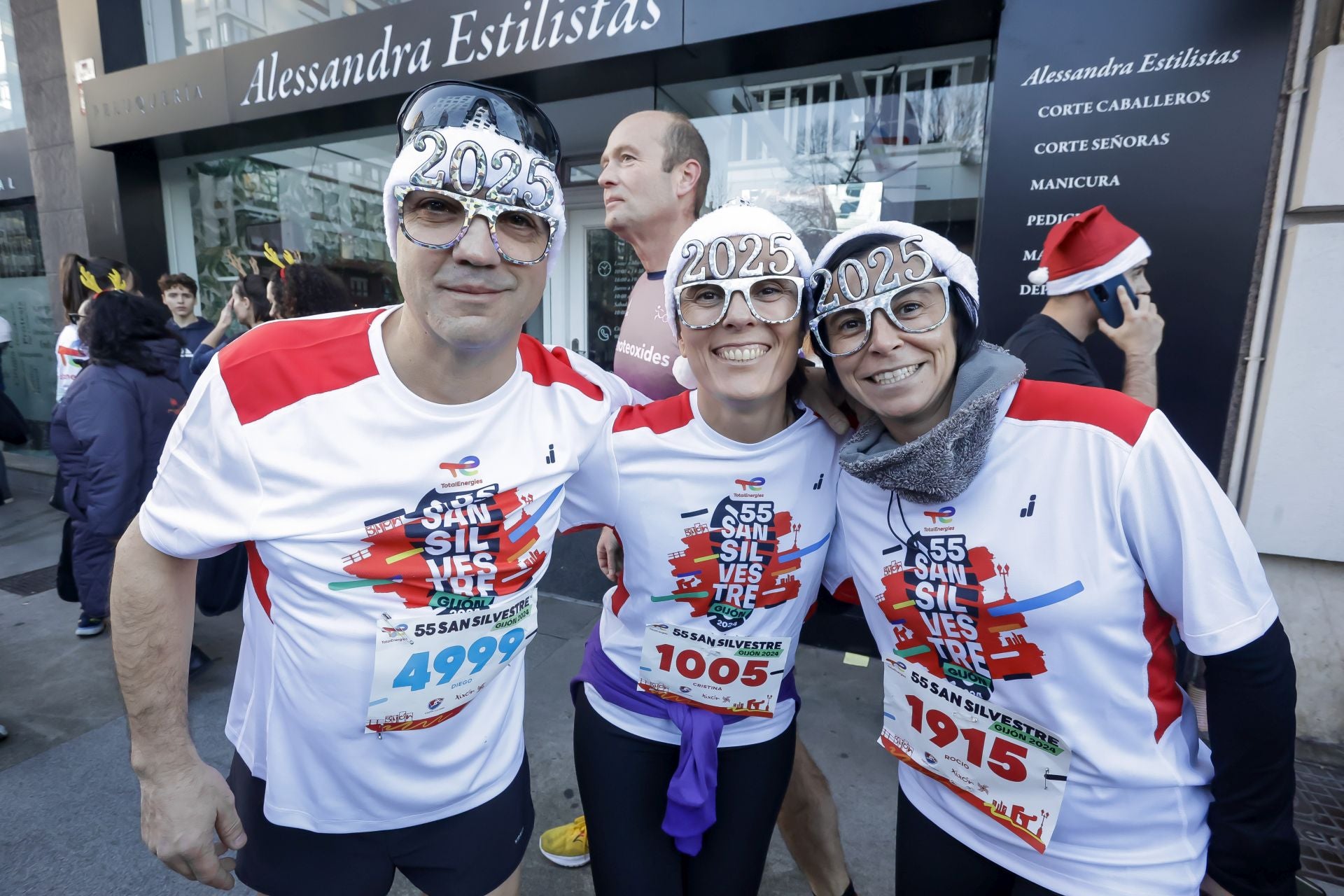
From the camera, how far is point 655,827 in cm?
179

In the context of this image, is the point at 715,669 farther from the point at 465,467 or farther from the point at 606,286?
the point at 606,286

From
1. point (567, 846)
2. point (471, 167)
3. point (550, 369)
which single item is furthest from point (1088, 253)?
point (567, 846)

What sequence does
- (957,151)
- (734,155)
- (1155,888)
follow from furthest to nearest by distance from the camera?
1. (734,155)
2. (957,151)
3. (1155,888)

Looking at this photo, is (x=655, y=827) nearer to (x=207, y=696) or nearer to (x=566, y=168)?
(x=207, y=696)

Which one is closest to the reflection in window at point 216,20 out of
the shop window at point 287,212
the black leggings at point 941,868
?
the shop window at point 287,212

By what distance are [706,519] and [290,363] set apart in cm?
102

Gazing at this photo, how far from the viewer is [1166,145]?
3.04 m

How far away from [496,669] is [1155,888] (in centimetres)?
141

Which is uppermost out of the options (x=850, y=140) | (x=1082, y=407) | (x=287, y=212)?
(x=850, y=140)

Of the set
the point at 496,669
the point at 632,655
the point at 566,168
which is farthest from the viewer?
the point at 566,168

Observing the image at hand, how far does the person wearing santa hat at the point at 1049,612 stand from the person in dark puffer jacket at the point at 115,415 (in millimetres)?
3813

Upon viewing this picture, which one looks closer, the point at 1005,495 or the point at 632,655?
the point at 1005,495

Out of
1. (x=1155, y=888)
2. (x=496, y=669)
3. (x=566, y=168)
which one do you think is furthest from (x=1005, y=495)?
(x=566, y=168)

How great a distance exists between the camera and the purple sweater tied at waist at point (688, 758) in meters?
1.70
